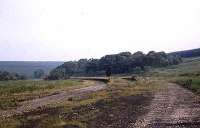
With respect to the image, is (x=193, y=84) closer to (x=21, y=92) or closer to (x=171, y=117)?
(x=21, y=92)

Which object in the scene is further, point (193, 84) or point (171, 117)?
point (193, 84)

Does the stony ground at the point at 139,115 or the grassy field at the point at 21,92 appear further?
the grassy field at the point at 21,92

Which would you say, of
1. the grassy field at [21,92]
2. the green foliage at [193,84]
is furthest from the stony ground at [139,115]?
the green foliage at [193,84]

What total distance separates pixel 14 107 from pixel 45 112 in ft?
28.7

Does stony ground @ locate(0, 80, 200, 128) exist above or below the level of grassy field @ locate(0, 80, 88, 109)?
above

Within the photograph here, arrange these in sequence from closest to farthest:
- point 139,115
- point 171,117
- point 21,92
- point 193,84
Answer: point 171,117
point 139,115
point 193,84
point 21,92

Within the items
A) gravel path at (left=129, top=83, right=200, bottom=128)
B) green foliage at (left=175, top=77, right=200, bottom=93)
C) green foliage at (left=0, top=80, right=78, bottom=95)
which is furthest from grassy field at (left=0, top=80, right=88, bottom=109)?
green foliage at (left=175, top=77, right=200, bottom=93)

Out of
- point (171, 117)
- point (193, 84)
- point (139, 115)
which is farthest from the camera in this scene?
point (193, 84)

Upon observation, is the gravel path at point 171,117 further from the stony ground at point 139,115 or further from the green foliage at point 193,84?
the green foliage at point 193,84

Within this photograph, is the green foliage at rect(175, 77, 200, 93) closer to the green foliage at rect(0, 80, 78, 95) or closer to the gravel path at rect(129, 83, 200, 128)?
the gravel path at rect(129, 83, 200, 128)

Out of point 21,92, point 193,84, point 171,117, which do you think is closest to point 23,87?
point 21,92

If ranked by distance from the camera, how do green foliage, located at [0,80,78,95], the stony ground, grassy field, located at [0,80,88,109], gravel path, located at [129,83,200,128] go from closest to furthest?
gravel path, located at [129,83,200,128]
the stony ground
grassy field, located at [0,80,88,109]
green foliage, located at [0,80,78,95]

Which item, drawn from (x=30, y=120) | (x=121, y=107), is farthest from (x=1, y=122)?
(x=121, y=107)

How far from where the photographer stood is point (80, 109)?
141 feet
